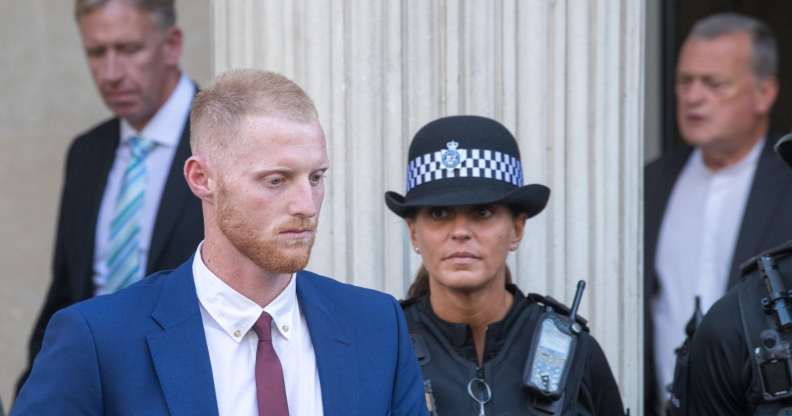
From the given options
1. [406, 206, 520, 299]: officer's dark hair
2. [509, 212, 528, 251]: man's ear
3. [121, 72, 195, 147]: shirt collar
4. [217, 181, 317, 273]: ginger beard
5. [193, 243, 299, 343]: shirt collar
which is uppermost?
[121, 72, 195, 147]: shirt collar

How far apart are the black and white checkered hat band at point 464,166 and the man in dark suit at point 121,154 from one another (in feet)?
3.91

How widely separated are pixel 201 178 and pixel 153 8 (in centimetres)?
253

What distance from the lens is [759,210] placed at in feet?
18.2

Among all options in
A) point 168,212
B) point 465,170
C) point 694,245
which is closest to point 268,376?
point 465,170

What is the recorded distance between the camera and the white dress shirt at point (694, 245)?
5.70 m

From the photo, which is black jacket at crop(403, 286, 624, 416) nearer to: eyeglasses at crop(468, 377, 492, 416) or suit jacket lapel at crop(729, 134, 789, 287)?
eyeglasses at crop(468, 377, 492, 416)

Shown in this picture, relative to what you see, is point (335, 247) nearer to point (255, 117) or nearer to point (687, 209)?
point (255, 117)

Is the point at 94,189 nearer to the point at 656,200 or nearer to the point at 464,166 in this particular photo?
the point at 464,166

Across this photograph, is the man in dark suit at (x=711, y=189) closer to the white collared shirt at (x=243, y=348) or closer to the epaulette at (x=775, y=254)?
the epaulette at (x=775, y=254)

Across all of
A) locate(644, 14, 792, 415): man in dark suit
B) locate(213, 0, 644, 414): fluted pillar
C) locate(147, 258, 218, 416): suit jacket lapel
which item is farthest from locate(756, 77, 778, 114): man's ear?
locate(147, 258, 218, 416): suit jacket lapel

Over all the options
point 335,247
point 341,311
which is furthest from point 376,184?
point 341,311

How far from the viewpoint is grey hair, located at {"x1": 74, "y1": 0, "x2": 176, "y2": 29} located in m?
5.39

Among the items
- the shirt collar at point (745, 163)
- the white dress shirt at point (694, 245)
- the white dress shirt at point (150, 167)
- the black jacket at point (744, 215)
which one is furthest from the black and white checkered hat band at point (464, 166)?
the shirt collar at point (745, 163)

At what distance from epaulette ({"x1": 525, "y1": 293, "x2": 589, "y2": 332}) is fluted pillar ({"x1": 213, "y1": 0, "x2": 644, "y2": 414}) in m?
0.38
